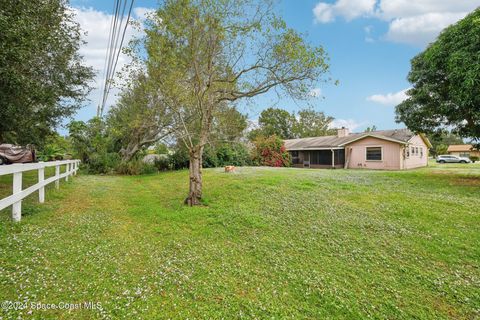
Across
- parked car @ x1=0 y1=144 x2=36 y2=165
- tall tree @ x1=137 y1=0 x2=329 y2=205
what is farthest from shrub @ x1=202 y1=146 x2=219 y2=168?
tall tree @ x1=137 y1=0 x2=329 y2=205

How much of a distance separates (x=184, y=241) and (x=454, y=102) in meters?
12.2

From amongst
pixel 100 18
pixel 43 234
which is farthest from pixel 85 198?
pixel 100 18

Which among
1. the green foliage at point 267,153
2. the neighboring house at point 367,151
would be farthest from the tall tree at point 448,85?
the green foliage at point 267,153

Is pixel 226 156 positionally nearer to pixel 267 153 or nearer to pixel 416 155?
pixel 267 153

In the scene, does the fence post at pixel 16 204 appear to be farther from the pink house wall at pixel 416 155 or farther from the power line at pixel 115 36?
the pink house wall at pixel 416 155

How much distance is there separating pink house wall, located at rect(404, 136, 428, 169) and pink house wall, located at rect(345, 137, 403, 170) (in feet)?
4.95

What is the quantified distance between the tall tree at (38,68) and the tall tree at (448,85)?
43.5ft

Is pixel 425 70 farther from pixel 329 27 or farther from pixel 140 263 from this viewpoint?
pixel 140 263

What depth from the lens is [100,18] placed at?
977cm

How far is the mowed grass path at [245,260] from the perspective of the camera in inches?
103

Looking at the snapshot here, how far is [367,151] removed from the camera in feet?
73.0

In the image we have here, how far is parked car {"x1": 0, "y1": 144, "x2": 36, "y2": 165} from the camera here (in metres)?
10.8

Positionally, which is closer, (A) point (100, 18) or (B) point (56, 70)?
(B) point (56, 70)

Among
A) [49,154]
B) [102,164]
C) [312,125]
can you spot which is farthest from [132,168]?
[312,125]
